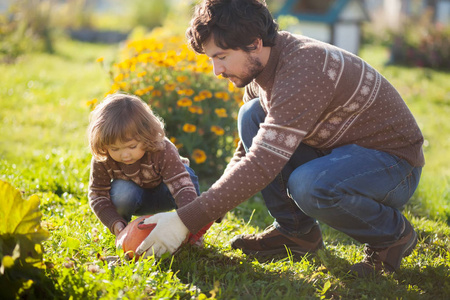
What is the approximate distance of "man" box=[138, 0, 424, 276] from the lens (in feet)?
6.62

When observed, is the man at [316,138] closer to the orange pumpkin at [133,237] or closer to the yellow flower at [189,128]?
the orange pumpkin at [133,237]

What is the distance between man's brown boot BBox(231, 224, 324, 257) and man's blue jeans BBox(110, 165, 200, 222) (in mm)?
381

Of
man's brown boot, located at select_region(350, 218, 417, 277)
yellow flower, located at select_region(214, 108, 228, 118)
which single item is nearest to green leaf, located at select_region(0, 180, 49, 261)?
man's brown boot, located at select_region(350, 218, 417, 277)

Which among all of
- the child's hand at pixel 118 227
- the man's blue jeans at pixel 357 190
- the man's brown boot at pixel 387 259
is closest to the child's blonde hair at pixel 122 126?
the child's hand at pixel 118 227

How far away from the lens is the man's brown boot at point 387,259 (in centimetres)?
227

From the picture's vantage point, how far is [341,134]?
229 centimetres

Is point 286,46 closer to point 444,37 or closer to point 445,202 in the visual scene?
point 445,202

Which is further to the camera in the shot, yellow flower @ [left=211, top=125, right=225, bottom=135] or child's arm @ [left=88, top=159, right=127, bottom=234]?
yellow flower @ [left=211, top=125, right=225, bottom=135]

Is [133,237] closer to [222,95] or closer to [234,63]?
[234,63]

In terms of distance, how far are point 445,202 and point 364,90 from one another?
4.92ft

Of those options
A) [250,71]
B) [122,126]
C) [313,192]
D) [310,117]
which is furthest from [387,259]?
[122,126]

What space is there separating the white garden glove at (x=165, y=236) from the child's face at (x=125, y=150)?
428mm

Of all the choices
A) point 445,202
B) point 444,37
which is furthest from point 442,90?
point 445,202

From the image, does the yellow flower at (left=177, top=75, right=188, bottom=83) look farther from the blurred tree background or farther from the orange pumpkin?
the blurred tree background
